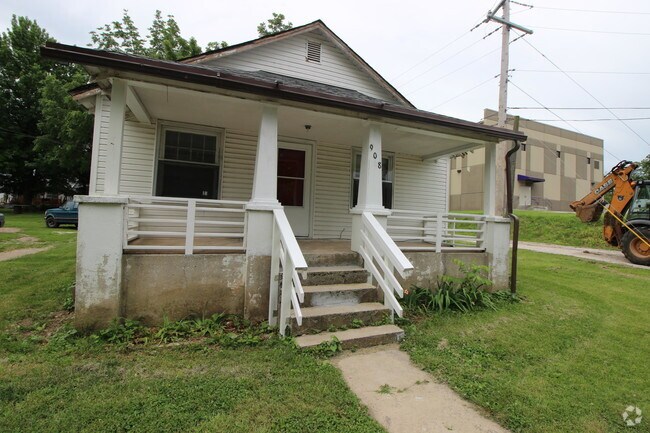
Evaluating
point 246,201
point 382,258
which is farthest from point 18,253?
point 382,258

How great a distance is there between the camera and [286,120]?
5.57 meters

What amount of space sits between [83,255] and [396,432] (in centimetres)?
366

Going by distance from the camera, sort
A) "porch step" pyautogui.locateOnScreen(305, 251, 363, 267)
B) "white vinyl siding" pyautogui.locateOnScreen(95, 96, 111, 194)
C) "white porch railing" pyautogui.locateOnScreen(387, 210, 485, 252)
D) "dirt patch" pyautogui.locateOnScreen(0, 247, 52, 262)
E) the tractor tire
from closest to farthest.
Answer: "porch step" pyautogui.locateOnScreen(305, 251, 363, 267), "white porch railing" pyautogui.locateOnScreen(387, 210, 485, 252), "white vinyl siding" pyautogui.locateOnScreen(95, 96, 111, 194), "dirt patch" pyautogui.locateOnScreen(0, 247, 52, 262), the tractor tire

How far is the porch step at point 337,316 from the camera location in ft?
12.2

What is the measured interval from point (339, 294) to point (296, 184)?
3.27 metres

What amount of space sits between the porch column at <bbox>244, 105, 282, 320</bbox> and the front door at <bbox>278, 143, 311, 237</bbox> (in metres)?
2.31

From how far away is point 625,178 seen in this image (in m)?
10.6

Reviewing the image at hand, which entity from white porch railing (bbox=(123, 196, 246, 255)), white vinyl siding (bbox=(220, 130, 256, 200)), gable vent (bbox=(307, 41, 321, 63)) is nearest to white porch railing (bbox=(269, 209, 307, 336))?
white porch railing (bbox=(123, 196, 246, 255))

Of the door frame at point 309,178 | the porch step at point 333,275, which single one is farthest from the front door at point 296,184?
the porch step at point 333,275

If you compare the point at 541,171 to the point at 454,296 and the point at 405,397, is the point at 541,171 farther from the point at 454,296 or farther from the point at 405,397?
the point at 405,397

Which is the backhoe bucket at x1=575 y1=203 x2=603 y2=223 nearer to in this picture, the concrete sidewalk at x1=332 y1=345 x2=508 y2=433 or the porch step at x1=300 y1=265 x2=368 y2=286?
the porch step at x1=300 y1=265 x2=368 y2=286

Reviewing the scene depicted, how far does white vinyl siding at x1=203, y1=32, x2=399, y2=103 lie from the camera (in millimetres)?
6938

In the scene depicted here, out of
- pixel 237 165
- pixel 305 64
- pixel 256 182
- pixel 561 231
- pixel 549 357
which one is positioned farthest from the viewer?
pixel 561 231

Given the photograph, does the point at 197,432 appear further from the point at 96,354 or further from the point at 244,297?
the point at 244,297
